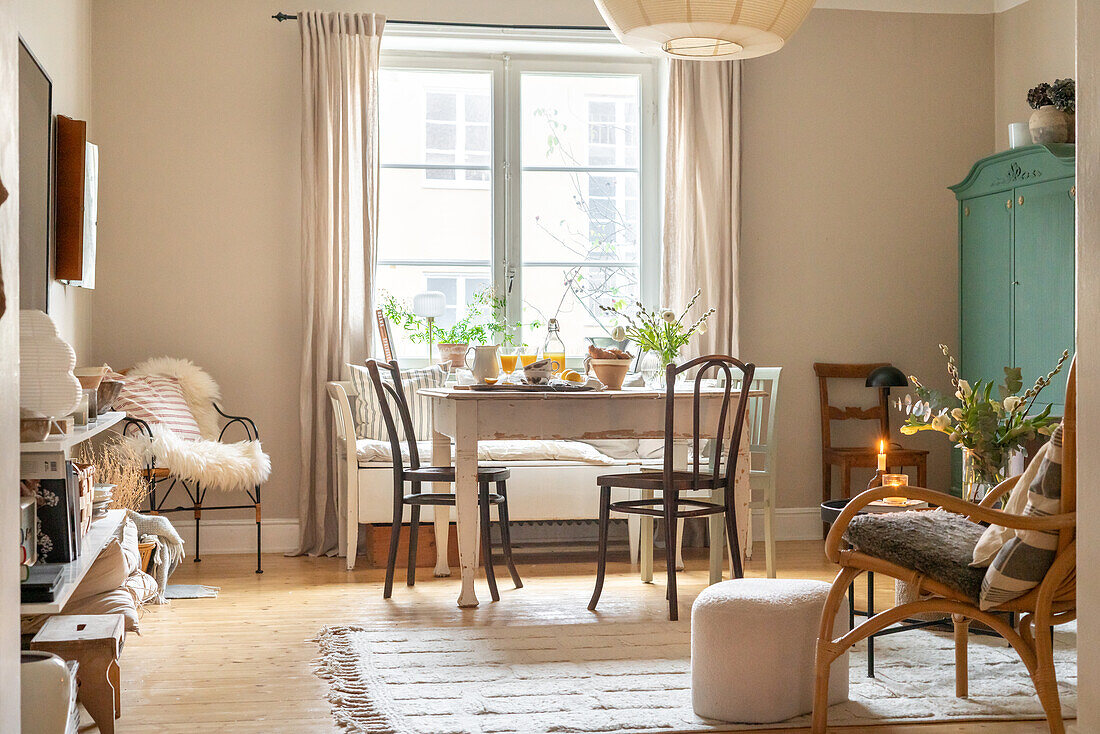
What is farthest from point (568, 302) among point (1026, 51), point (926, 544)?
point (926, 544)

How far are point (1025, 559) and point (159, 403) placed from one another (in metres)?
3.42

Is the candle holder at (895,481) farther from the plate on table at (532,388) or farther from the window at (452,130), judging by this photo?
the window at (452,130)

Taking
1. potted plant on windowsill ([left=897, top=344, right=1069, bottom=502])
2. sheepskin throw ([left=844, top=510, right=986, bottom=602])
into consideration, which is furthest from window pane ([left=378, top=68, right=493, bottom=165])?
sheepskin throw ([left=844, top=510, right=986, bottom=602])

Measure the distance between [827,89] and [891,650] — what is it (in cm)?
320

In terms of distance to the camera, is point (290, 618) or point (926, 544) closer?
point (926, 544)

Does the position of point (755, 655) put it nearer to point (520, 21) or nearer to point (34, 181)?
point (34, 181)

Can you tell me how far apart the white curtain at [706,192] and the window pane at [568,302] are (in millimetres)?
429

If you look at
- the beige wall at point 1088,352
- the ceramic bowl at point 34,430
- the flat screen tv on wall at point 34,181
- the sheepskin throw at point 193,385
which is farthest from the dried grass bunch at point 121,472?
the beige wall at point 1088,352

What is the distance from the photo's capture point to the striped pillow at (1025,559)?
6.98ft

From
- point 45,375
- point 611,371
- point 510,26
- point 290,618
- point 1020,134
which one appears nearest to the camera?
point 45,375

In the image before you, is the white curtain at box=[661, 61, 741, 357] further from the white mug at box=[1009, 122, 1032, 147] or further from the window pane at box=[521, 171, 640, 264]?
the white mug at box=[1009, 122, 1032, 147]

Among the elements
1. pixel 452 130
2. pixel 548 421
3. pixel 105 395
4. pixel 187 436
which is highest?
pixel 452 130

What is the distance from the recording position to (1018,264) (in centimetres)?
471

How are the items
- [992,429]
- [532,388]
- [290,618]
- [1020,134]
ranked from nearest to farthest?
1. [992,429]
2. [290,618]
3. [532,388]
4. [1020,134]
